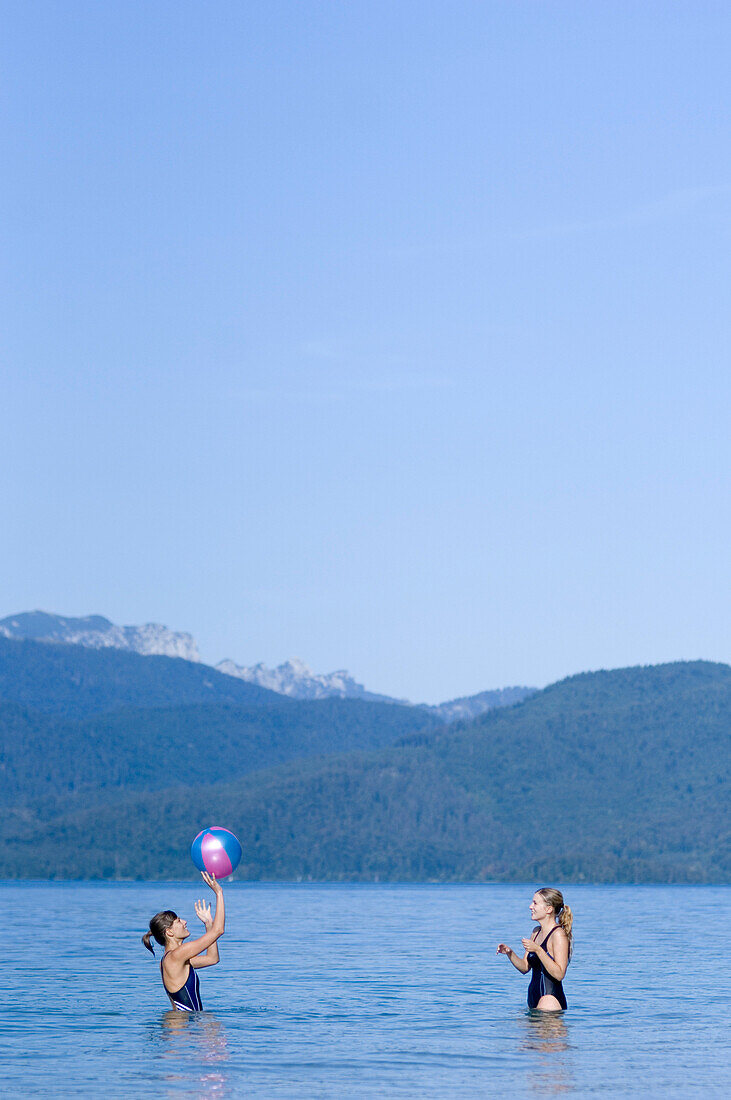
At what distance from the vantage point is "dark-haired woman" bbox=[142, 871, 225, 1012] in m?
28.6

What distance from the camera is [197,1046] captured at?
104ft

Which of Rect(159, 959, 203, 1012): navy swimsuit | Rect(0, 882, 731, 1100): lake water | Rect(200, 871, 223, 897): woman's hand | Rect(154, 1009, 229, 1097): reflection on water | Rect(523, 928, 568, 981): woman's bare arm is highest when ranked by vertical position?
Rect(200, 871, 223, 897): woman's hand

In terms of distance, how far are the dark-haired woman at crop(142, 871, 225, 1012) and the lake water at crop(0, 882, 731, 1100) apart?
1.16 m

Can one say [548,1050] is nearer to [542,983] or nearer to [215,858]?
[542,983]

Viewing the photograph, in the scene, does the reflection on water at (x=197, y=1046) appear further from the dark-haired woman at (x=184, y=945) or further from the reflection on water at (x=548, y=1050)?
the reflection on water at (x=548, y=1050)

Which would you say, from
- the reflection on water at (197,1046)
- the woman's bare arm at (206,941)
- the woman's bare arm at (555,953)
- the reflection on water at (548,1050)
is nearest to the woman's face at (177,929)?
the woman's bare arm at (206,941)

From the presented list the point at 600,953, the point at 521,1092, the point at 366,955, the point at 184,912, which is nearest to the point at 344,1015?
the point at 521,1092

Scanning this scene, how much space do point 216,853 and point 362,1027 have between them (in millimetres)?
8644

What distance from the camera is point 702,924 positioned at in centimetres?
12619

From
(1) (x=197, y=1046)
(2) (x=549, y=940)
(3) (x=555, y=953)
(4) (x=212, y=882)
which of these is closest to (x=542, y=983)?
(3) (x=555, y=953)

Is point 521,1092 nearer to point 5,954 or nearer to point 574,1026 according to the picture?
point 574,1026

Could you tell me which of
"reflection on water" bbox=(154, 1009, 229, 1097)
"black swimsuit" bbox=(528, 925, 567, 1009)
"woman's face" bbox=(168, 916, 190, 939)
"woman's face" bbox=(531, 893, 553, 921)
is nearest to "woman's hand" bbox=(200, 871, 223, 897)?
"woman's face" bbox=(168, 916, 190, 939)

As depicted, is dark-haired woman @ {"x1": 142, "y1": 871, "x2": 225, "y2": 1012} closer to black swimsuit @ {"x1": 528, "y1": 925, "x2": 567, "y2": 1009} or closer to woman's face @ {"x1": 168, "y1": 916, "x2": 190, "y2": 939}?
woman's face @ {"x1": 168, "y1": 916, "x2": 190, "y2": 939}

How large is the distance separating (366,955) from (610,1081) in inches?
1807
